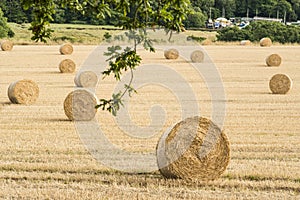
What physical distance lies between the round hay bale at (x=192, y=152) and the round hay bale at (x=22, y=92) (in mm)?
10264

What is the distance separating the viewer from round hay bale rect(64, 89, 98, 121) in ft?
51.9

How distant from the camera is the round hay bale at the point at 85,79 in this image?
2419 cm

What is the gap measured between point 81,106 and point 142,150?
4.04m

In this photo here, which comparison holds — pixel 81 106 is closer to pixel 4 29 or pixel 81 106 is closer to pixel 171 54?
pixel 171 54

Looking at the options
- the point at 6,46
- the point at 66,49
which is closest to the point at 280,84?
the point at 66,49

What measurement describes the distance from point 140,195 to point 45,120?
24.8ft

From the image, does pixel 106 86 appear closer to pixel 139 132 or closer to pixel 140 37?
pixel 139 132

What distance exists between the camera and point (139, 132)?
14.5 metres

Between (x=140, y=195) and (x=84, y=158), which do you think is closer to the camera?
(x=140, y=195)

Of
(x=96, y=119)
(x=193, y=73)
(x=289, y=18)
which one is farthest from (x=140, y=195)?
(x=289, y=18)

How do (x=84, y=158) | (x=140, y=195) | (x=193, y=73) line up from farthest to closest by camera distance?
(x=193, y=73)
(x=84, y=158)
(x=140, y=195)

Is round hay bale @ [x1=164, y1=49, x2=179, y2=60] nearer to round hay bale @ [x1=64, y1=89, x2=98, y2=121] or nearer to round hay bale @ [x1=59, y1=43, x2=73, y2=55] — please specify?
round hay bale @ [x1=59, y1=43, x2=73, y2=55]

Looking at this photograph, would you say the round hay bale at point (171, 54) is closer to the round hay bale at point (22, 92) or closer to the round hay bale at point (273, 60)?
the round hay bale at point (273, 60)

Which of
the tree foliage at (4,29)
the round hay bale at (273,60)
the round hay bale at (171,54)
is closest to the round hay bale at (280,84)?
the round hay bale at (273,60)
